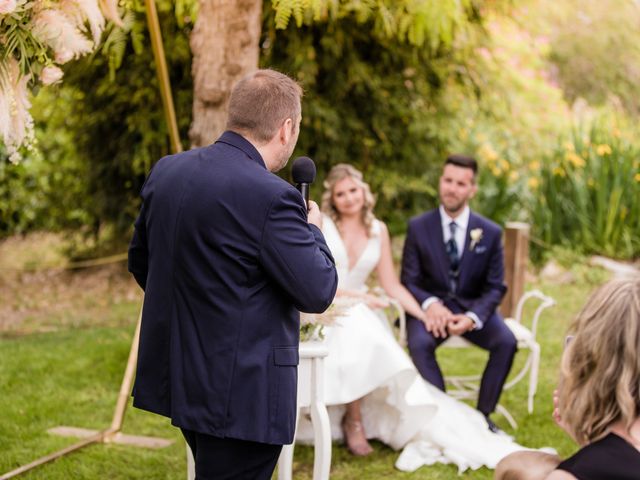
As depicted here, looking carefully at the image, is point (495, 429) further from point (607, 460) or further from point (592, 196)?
point (592, 196)

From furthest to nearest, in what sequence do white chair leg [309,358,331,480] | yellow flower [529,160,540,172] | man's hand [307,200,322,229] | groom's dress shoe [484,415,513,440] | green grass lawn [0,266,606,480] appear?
yellow flower [529,160,540,172], groom's dress shoe [484,415,513,440], green grass lawn [0,266,606,480], white chair leg [309,358,331,480], man's hand [307,200,322,229]

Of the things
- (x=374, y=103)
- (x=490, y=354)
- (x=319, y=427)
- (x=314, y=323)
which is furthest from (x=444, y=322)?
(x=374, y=103)

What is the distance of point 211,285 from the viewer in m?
2.35

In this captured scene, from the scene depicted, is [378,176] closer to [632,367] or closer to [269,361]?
[269,361]

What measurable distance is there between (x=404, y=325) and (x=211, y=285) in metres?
2.91

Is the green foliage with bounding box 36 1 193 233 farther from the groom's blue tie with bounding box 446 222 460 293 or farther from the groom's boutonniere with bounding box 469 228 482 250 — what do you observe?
the groom's boutonniere with bounding box 469 228 482 250

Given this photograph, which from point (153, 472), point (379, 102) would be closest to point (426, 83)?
point (379, 102)

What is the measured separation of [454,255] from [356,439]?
1.30 metres

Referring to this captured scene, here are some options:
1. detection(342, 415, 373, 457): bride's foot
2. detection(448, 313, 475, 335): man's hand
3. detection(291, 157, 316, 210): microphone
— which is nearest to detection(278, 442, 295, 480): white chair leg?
detection(342, 415, 373, 457): bride's foot

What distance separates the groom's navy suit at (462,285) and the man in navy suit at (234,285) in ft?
8.53

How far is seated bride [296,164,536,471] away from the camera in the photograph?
4.33m

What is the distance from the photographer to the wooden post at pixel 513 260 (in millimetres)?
6898

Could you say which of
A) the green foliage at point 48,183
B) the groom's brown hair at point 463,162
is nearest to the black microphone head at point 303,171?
the groom's brown hair at point 463,162

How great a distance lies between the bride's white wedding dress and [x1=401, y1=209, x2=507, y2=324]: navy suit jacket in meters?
0.55
